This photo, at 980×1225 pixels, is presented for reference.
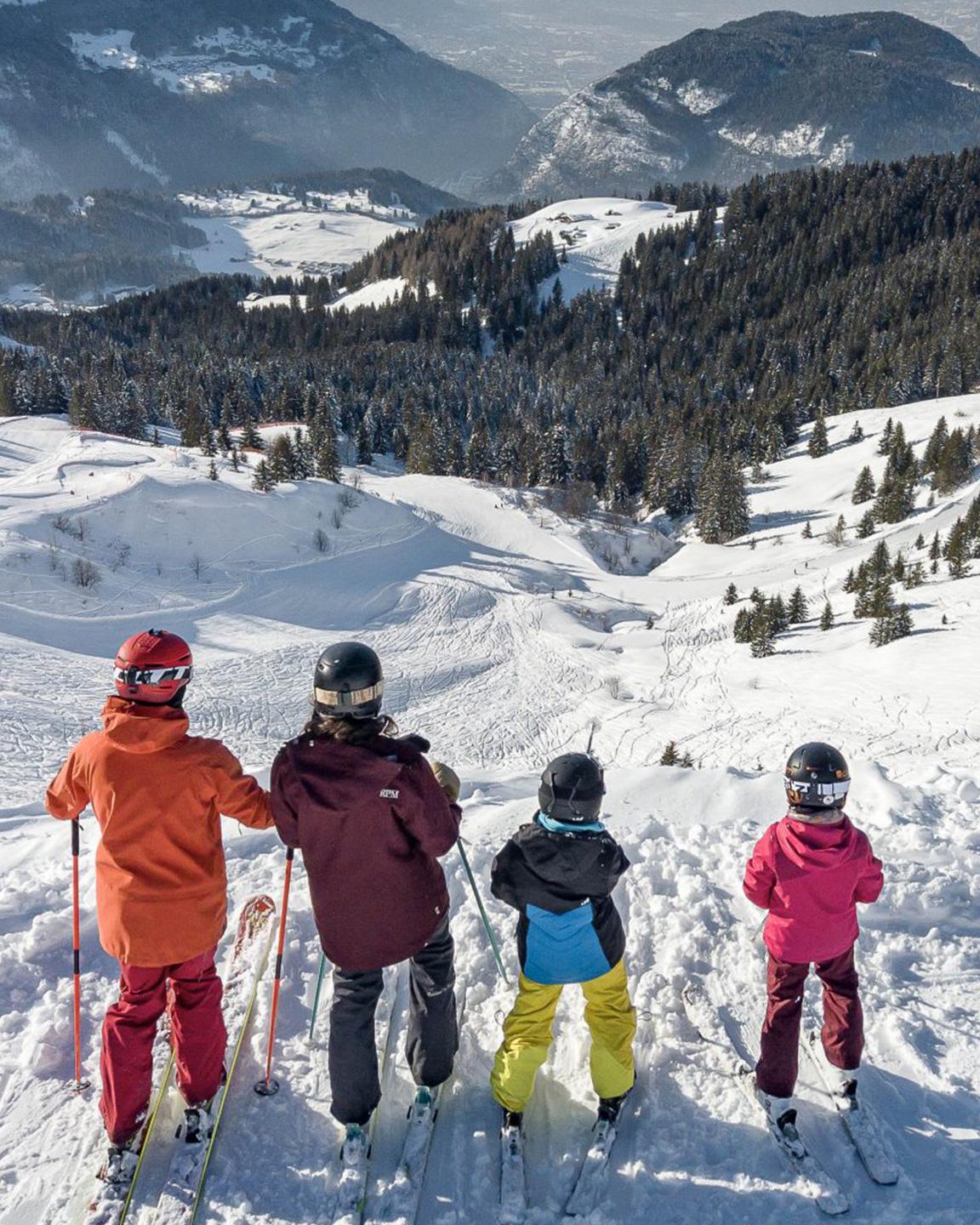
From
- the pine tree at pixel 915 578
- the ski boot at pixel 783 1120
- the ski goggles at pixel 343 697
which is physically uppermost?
the ski goggles at pixel 343 697

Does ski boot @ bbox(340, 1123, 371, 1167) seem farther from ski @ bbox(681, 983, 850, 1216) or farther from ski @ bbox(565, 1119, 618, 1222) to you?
ski @ bbox(681, 983, 850, 1216)

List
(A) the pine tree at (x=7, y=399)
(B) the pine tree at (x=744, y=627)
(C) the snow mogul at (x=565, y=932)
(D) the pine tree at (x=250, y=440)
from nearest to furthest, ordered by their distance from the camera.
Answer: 1. (C) the snow mogul at (x=565, y=932)
2. (B) the pine tree at (x=744, y=627)
3. (D) the pine tree at (x=250, y=440)
4. (A) the pine tree at (x=7, y=399)

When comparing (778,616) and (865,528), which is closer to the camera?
(778,616)

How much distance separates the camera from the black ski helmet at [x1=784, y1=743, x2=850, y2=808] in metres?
3.49

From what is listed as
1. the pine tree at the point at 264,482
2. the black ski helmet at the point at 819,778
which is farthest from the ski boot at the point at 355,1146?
the pine tree at the point at 264,482

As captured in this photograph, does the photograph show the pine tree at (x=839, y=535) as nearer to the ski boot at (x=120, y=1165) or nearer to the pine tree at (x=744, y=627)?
A: the pine tree at (x=744, y=627)

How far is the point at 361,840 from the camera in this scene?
3230 mm

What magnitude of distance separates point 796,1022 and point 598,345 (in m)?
117

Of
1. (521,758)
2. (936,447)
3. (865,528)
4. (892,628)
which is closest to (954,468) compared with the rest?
(936,447)

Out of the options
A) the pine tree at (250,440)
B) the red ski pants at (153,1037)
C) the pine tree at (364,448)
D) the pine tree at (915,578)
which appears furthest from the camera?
the pine tree at (364,448)

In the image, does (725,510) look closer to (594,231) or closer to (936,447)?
(936,447)

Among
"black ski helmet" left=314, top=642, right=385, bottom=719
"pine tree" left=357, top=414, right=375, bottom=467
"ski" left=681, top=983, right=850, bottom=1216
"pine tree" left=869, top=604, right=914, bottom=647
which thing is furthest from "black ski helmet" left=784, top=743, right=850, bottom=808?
"pine tree" left=357, top=414, right=375, bottom=467

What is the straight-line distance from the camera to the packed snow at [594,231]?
13062 cm

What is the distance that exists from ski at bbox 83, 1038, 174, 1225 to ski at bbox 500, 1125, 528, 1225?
166cm
